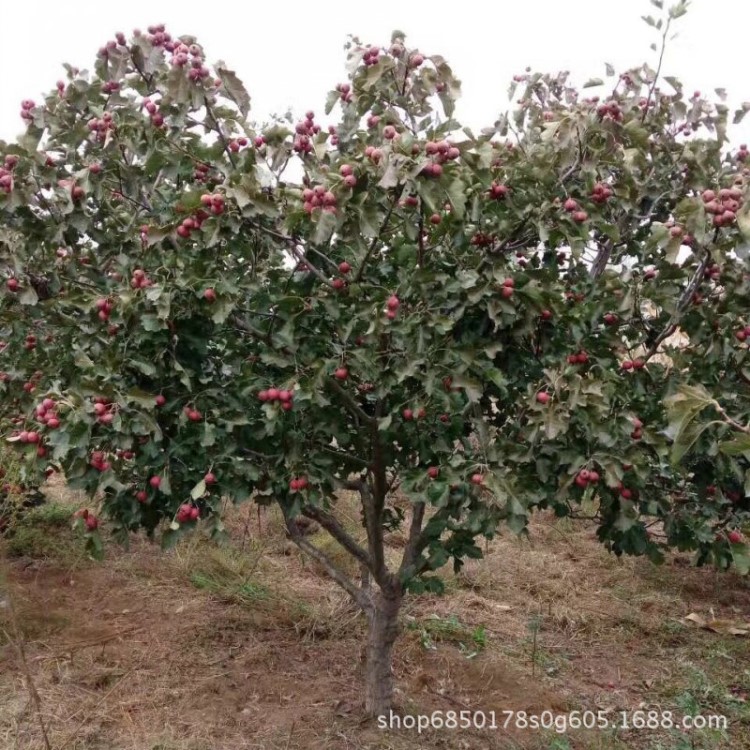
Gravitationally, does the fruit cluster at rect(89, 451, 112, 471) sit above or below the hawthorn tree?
below

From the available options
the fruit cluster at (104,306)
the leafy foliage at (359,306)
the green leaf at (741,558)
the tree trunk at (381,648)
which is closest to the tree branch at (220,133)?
the leafy foliage at (359,306)

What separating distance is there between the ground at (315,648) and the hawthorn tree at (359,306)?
1.88 feet

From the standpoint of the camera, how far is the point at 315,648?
161 inches

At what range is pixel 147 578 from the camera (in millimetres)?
4785

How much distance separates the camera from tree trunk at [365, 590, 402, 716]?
3.18 meters

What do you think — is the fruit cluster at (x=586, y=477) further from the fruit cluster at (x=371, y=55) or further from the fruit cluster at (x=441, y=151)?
the fruit cluster at (x=371, y=55)

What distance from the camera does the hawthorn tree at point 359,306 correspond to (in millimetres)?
2219

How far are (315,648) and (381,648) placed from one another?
1.00 metres

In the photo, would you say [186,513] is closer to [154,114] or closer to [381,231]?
[381,231]

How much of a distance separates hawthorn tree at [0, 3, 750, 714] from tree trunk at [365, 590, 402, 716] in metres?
0.48

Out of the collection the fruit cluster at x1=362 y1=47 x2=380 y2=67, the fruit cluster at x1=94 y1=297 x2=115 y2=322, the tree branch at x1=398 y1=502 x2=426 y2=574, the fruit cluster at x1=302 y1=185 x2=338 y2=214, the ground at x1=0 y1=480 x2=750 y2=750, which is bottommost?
the ground at x1=0 y1=480 x2=750 y2=750

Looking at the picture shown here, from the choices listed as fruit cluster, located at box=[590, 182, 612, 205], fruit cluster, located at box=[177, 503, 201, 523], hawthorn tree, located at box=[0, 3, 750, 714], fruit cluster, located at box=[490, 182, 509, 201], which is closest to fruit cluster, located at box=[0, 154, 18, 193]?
hawthorn tree, located at box=[0, 3, 750, 714]

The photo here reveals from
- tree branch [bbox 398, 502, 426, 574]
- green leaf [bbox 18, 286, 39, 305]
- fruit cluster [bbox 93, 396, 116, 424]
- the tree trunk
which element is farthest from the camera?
the tree trunk

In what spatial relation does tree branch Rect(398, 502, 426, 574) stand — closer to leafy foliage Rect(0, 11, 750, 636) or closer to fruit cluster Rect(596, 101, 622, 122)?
leafy foliage Rect(0, 11, 750, 636)
